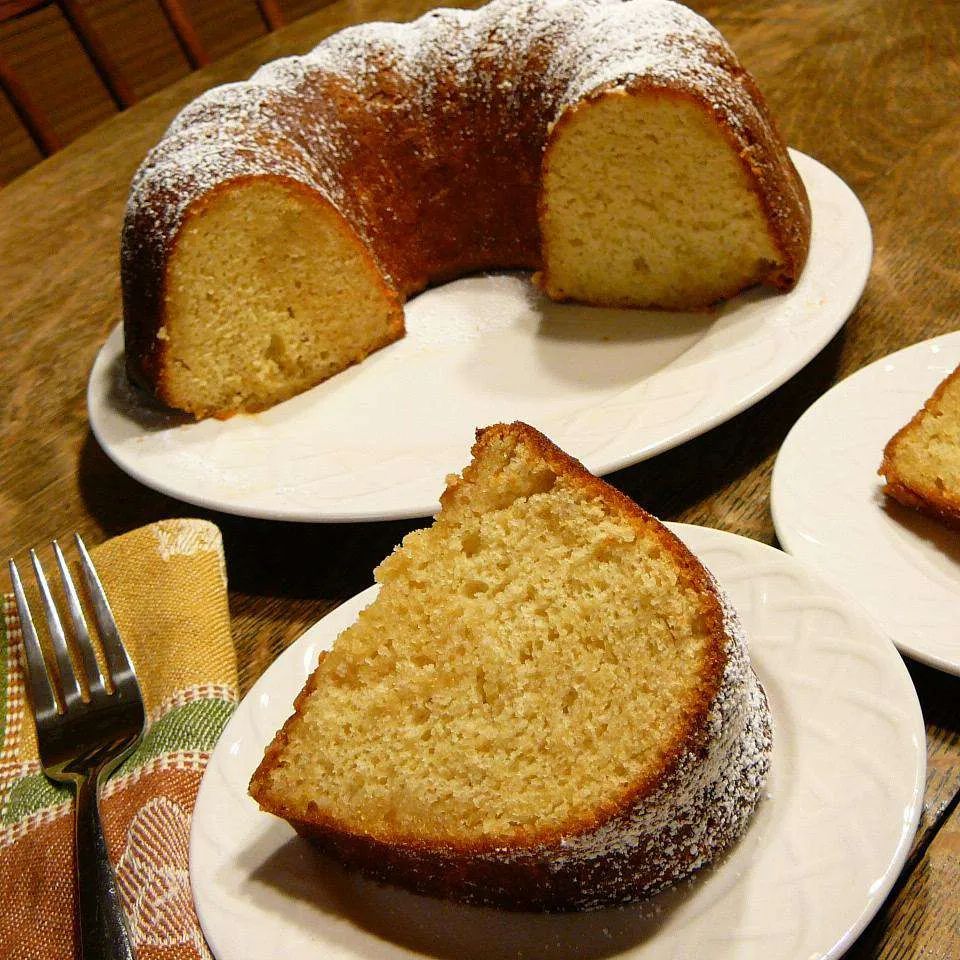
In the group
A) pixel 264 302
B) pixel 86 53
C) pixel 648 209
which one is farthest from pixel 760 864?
pixel 86 53

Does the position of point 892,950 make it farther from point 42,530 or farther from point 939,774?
point 42,530

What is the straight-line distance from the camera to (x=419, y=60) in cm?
198

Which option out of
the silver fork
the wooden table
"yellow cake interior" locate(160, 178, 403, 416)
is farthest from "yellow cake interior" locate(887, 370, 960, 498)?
"yellow cake interior" locate(160, 178, 403, 416)

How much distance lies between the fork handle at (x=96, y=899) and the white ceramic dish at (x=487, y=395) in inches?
20.4

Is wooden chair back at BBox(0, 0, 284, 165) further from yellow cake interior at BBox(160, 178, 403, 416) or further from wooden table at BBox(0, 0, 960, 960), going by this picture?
yellow cake interior at BBox(160, 178, 403, 416)

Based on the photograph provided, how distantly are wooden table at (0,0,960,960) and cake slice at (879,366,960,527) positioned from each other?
179 mm

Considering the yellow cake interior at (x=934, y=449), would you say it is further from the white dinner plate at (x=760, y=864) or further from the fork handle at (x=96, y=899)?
the fork handle at (x=96, y=899)

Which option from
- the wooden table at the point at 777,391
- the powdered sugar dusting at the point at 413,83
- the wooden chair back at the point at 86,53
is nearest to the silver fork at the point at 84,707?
the wooden table at the point at 777,391

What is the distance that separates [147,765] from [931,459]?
95 cm

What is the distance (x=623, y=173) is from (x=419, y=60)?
57cm

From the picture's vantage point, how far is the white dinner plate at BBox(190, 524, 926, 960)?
2.42 feet

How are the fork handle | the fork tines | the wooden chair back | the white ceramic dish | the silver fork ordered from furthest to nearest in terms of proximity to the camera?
the wooden chair back → the white ceramic dish → the fork tines → the silver fork → the fork handle

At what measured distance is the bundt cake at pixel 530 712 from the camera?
0.77 meters

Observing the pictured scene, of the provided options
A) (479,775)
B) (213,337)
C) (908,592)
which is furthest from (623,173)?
(479,775)
